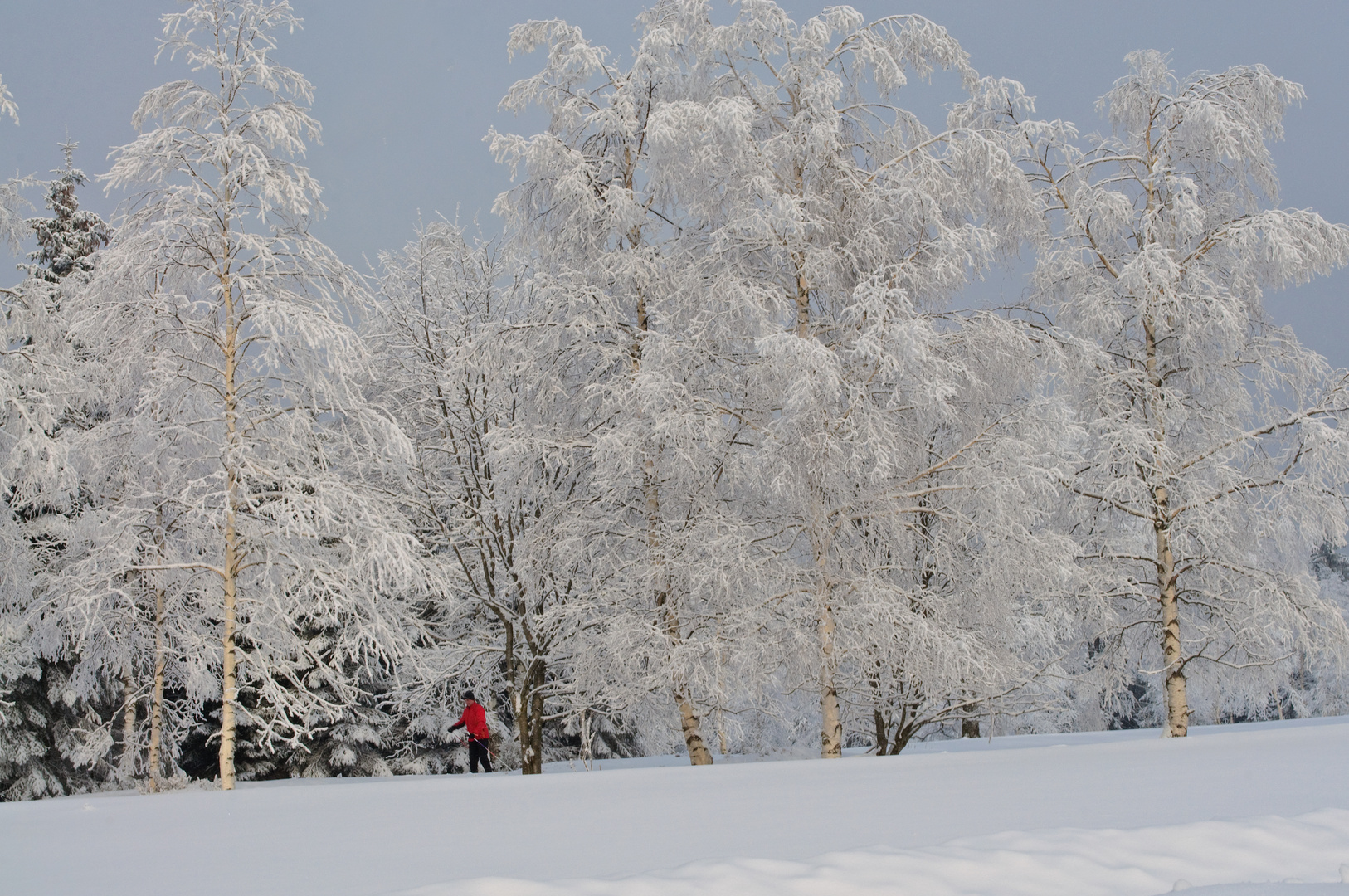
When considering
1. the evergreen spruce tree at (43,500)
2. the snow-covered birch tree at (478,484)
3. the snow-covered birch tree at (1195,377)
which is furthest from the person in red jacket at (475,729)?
the snow-covered birch tree at (1195,377)

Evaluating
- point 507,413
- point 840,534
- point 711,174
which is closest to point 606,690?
point 840,534

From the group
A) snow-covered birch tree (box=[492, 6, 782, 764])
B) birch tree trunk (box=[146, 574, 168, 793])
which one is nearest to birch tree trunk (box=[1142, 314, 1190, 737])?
snow-covered birch tree (box=[492, 6, 782, 764])

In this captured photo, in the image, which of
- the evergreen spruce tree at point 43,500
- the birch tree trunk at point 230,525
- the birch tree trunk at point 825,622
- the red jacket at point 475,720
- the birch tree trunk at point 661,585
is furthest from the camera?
the red jacket at point 475,720

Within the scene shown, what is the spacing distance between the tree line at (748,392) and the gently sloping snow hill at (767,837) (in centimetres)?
332

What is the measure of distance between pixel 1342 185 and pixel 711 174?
20792 cm

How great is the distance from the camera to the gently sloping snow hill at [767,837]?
3.04 meters

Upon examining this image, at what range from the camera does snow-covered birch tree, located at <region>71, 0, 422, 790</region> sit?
9.47 m

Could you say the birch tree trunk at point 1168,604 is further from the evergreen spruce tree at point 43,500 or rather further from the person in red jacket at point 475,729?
the evergreen spruce tree at point 43,500

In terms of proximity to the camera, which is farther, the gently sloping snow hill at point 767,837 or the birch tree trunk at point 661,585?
the birch tree trunk at point 661,585

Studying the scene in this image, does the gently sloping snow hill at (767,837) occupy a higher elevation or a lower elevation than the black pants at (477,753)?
higher

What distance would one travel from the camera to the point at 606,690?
36.0 ft

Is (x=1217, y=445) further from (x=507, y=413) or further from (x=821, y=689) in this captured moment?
(x=507, y=413)

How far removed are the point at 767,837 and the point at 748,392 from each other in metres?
6.80

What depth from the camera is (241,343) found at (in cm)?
980
